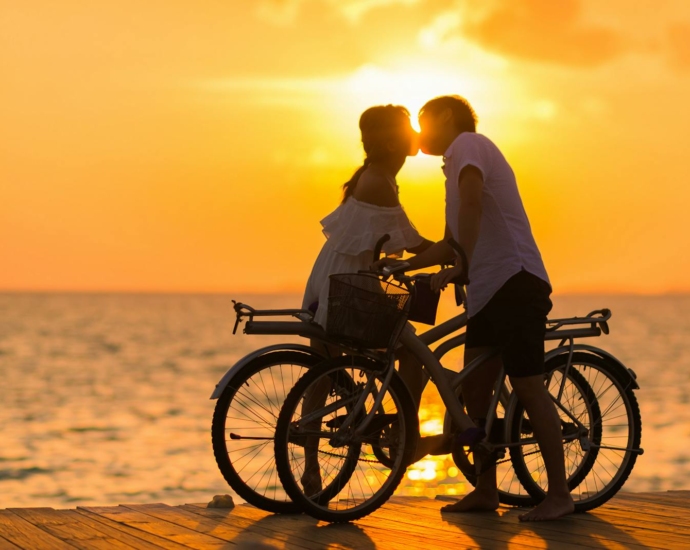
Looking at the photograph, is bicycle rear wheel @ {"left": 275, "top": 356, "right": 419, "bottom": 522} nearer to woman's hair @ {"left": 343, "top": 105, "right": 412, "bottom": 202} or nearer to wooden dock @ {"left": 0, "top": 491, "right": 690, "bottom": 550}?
wooden dock @ {"left": 0, "top": 491, "right": 690, "bottom": 550}

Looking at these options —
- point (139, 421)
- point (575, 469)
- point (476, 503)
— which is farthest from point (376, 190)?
point (139, 421)

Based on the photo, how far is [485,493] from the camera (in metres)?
5.89

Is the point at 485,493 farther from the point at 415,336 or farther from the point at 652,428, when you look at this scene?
the point at 652,428

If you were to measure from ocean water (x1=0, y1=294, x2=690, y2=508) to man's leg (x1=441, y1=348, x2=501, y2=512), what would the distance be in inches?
11.5

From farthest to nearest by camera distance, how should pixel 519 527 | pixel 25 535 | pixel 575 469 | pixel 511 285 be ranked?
pixel 575 469 < pixel 511 285 < pixel 519 527 < pixel 25 535

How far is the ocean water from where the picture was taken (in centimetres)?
1794

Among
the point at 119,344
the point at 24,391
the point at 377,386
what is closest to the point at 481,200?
the point at 377,386

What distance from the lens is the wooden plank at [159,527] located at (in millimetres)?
4938

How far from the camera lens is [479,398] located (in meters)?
5.84

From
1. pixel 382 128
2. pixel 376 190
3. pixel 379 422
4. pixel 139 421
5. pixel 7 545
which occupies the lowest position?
pixel 139 421

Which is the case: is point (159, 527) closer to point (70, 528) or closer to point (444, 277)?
point (70, 528)

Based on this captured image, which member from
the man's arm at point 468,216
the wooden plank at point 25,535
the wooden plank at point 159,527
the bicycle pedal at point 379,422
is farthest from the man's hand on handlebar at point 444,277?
the wooden plank at point 25,535

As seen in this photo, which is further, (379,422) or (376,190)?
(376,190)

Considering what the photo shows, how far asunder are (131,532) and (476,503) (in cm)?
174
